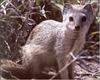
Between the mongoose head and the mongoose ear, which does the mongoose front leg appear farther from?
the mongoose ear

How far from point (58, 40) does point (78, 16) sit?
423 mm

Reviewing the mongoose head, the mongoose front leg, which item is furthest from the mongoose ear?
the mongoose front leg

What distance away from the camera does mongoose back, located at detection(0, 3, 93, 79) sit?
98.0 inches

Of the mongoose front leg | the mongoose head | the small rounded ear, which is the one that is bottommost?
the mongoose front leg

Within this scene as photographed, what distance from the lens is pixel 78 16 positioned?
2.44 metres

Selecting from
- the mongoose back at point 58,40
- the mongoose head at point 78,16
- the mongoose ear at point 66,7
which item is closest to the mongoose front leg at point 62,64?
the mongoose back at point 58,40

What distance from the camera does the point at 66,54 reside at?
261 cm

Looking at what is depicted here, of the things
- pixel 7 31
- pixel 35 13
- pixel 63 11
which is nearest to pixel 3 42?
pixel 7 31

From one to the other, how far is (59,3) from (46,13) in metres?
0.15

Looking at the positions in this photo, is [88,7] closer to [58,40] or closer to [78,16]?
[78,16]

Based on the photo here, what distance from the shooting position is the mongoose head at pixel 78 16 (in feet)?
8.00

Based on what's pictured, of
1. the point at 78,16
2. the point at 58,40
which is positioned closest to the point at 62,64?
the point at 58,40

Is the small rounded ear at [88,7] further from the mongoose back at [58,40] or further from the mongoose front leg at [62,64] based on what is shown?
the mongoose front leg at [62,64]

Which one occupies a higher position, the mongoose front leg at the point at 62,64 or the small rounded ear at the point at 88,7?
the small rounded ear at the point at 88,7
